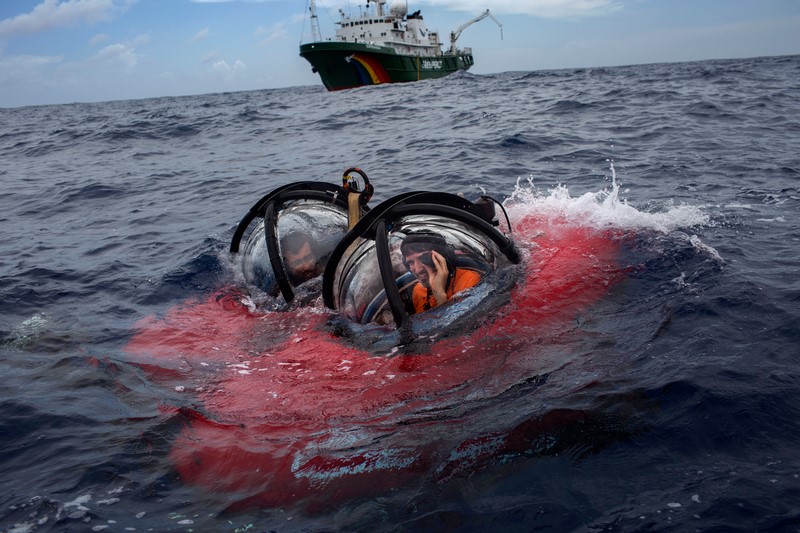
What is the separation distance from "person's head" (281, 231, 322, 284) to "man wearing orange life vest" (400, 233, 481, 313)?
1.27 m

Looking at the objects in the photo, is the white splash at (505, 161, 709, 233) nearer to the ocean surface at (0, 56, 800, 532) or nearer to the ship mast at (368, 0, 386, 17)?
the ocean surface at (0, 56, 800, 532)

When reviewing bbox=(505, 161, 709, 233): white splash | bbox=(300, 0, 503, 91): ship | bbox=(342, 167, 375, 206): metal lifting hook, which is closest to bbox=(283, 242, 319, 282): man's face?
bbox=(342, 167, 375, 206): metal lifting hook

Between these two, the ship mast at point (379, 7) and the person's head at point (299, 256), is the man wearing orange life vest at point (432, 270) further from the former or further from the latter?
the ship mast at point (379, 7)

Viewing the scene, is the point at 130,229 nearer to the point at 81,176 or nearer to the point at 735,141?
the point at 81,176

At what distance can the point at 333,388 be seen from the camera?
3879 mm

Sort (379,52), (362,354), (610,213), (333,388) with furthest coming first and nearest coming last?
(379,52), (610,213), (362,354), (333,388)

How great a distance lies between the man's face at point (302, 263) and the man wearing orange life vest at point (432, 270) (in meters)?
1.27

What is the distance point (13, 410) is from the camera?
3.96 m

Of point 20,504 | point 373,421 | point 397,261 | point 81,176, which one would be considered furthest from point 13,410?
point 81,176

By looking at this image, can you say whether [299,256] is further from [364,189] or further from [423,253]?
[423,253]

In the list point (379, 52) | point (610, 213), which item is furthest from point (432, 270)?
point (379, 52)

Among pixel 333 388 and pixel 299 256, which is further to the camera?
pixel 299 256

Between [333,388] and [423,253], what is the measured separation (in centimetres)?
117

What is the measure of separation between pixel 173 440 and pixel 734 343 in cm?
371
